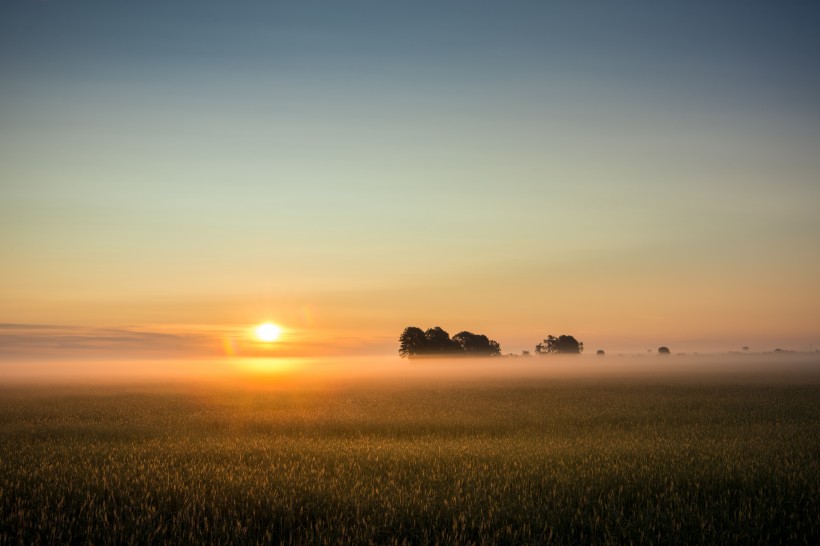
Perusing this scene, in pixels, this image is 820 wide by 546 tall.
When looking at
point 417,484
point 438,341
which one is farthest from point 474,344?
point 417,484

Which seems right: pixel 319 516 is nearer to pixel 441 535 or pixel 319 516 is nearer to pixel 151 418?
pixel 441 535

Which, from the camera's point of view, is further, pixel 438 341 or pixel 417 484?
pixel 438 341

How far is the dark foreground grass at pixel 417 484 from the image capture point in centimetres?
863

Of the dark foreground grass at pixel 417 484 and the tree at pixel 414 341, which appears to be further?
the tree at pixel 414 341

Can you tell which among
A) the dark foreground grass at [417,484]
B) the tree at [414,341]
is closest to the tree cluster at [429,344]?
the tree at [414,341]

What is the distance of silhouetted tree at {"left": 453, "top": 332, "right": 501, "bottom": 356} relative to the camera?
16338 centimetres

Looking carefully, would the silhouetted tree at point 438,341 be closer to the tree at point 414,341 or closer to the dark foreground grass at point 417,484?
the tree at point 414,341

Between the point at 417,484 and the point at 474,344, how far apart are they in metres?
156

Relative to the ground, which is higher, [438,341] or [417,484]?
[438,341]

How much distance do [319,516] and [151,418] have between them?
20541mm

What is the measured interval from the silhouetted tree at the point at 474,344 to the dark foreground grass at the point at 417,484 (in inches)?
5536

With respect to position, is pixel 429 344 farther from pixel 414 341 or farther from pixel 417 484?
pixel 417 484

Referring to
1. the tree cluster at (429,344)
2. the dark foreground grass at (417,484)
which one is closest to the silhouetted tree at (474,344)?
the tree cluster at (429,344)

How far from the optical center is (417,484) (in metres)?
11.3
